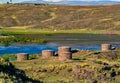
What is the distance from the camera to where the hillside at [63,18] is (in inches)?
6319

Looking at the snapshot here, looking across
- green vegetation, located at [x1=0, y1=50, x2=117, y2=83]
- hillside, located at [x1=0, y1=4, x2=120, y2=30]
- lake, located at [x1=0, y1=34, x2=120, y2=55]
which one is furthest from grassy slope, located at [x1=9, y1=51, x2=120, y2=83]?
hillside, located at [x1=0, y1=4, x2=120, y2=30]

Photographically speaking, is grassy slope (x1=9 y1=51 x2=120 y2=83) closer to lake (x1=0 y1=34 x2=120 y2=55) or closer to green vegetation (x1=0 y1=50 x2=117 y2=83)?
green vegetation (x1=0 y1=50 x2=117 y2=83)

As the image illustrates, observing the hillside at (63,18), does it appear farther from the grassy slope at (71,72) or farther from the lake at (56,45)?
the grassy slope at (71,72)

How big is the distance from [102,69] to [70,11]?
16362 cm

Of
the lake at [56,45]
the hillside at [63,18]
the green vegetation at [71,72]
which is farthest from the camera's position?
the hillside at [63,18]

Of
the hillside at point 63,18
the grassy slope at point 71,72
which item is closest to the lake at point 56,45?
the grassy slope at point 71,72

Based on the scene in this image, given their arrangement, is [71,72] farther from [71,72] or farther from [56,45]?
[56,45]

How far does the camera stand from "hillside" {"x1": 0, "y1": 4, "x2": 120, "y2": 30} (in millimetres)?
160500

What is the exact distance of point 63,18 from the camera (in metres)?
179

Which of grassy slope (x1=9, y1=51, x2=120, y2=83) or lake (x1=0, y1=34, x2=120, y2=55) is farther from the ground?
grassy slope (x1=9, y1=51, x2=120, y2=83)

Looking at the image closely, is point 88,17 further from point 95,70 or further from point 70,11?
point 95,70

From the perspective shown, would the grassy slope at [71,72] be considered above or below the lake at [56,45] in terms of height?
above

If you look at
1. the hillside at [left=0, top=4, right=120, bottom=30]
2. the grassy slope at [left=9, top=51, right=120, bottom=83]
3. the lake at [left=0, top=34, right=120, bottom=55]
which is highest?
the grassy slope at [left=9, top=51, right=120, bottom=83]

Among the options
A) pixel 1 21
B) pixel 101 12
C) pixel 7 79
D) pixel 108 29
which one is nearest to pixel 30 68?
pixel 7 79
